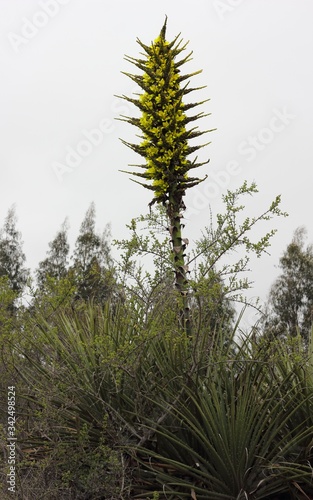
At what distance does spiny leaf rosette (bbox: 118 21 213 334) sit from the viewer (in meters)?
7.50

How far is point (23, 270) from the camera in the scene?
97.3 feet

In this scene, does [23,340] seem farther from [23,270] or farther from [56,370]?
[23,270]

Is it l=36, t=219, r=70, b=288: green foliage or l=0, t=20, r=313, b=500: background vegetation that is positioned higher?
l=36, t=219, r=70, b=288: green foliage

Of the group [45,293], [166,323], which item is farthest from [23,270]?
[166,323]

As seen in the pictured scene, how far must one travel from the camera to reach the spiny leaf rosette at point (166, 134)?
24.6 feet

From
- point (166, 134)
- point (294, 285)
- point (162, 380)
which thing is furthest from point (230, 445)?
point (294, 285)

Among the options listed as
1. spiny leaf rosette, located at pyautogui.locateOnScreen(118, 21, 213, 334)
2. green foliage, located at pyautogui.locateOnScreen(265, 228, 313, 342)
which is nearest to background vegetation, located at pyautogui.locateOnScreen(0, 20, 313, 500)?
spiny leaf rosette, located at pyautogui.locateOnScreen(118, 21, 213, 334)

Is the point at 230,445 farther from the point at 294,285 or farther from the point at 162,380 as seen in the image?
the point at 294,285

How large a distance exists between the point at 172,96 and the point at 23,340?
135 inches

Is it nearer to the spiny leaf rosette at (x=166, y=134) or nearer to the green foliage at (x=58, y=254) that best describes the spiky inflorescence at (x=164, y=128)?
the spiny leaf rosette at (x=166, y=134)

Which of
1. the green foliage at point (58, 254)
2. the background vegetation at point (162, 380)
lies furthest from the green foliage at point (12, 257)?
the background vegetation at point (162, 380)

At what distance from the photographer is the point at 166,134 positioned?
300 inches

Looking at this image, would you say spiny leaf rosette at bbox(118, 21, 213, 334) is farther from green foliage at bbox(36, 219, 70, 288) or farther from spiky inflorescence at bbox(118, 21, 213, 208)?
green foliage at bbox(36, 219, 70, 288)

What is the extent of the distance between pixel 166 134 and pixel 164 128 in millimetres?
83
